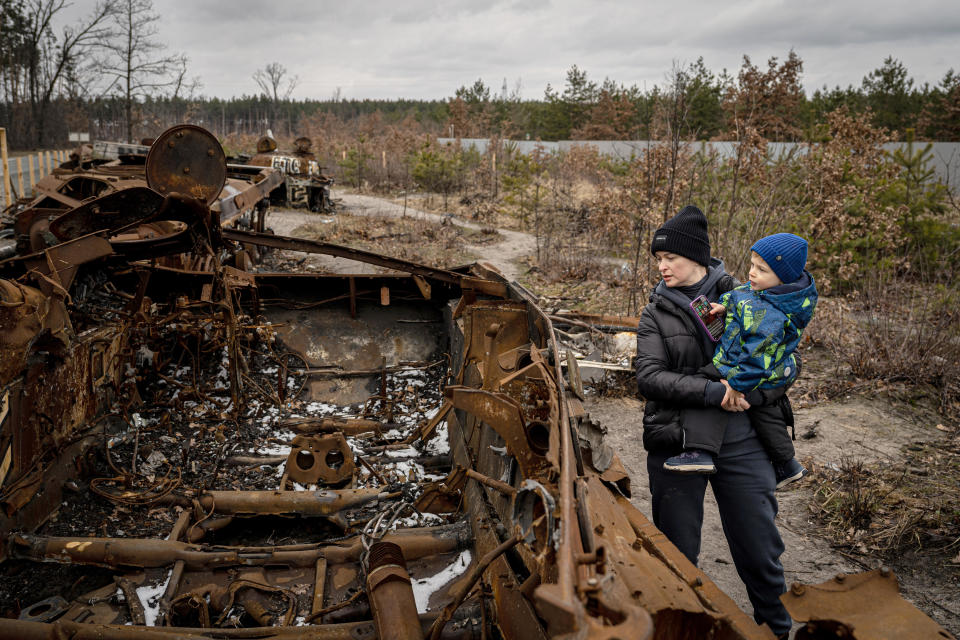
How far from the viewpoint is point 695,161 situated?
33.7 feet

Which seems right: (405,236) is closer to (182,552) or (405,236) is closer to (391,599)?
(182,552)

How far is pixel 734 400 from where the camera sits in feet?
7.69

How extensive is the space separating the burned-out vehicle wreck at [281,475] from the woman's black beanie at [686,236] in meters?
0.71

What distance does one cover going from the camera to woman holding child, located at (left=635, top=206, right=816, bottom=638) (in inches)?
91.2

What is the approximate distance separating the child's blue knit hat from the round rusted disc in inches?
133

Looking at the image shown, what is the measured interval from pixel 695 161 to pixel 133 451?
31.5 feet

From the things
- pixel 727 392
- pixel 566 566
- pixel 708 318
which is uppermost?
pixel 708 318

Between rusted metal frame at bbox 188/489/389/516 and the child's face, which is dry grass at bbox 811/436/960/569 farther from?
rusted metal frame at bbox 188/489/389/516

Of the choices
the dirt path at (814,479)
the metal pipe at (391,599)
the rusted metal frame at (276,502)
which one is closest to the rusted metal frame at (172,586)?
the rusted metal frame at (276,502)

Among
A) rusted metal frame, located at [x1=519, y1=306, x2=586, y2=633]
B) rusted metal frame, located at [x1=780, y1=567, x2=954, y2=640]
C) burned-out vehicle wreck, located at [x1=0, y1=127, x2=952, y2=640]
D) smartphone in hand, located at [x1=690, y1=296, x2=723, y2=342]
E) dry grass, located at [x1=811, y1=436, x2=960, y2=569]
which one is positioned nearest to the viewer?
rusted metal frame, located at [x1=519, y1=306, x2=586, y2=633]

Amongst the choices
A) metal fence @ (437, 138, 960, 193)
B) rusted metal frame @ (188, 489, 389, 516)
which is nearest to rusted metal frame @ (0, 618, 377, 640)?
rusted metal frame @ (188, 489, 389, 516)

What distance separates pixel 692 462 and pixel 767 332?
606mm

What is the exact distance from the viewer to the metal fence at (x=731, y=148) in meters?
9.68

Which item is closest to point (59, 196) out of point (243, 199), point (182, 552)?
point (243, 199)
